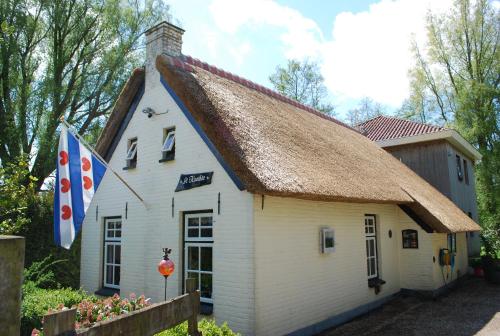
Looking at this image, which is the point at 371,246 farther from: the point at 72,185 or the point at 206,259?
the point at 72,185

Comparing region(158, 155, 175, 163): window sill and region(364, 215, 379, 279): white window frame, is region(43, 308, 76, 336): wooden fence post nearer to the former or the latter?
region(158, 155, 175, 163): window sill

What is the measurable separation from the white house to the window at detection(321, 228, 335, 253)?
4cm

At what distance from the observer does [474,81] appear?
23828 millimetres

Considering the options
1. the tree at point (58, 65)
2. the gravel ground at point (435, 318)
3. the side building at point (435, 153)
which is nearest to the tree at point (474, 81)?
the side building at point (435, 153)

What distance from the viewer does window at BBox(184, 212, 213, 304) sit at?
789 centimetres

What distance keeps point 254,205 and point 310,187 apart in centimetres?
116

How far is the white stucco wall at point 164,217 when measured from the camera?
23.6ft

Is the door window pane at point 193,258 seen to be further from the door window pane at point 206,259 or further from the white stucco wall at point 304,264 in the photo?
the white stucco wall at point 304,264

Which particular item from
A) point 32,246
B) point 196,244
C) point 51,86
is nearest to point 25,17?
point 51,86

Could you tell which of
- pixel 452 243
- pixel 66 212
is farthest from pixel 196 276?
pixel 452 243

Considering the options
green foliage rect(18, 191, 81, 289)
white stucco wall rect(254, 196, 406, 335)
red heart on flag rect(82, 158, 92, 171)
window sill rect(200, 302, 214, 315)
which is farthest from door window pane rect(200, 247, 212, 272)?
green foliage rect(18, 191, 81, 289)

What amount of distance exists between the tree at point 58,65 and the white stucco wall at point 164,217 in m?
7.36

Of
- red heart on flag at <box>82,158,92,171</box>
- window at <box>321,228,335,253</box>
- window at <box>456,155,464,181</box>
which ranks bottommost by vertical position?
window at <box>321,228,335,253</box>

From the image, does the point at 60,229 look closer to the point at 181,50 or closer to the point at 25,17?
the point at 181,50
